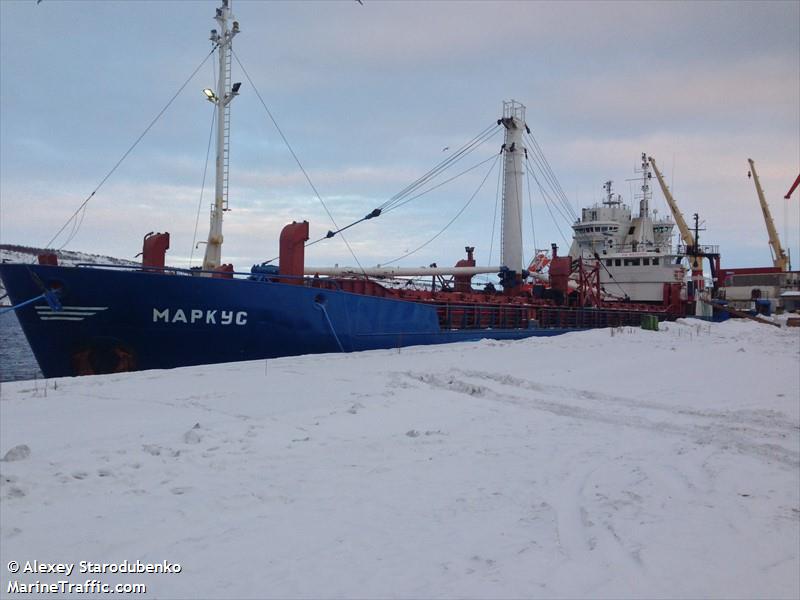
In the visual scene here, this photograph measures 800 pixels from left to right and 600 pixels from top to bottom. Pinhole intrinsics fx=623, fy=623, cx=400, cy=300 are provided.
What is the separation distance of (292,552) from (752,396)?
26.9ft

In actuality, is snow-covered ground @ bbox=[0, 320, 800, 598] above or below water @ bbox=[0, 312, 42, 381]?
above

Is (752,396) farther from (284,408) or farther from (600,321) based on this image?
(600,321)

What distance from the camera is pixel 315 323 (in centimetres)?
1272

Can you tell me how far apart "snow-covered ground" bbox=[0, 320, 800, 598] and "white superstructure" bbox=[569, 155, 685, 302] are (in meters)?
25.3

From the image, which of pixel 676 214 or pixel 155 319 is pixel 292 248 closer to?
pixel 155 319

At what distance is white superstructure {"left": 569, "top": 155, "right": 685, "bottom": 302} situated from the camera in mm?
34875

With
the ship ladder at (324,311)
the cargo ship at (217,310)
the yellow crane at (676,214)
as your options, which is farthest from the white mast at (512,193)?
the yellow crane at (676,214)

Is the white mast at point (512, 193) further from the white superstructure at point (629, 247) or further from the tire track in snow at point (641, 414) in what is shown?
the tire track in snow at point (641, 414)

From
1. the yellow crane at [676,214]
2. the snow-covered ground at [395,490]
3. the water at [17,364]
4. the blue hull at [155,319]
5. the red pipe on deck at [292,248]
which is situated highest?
the yellow crane at [676,214]

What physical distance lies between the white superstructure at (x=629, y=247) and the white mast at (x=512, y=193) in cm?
799

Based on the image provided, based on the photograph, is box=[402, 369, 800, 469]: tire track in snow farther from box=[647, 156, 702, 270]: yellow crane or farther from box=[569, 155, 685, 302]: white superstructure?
box=[647, 156, 702, 270]: yellow crane

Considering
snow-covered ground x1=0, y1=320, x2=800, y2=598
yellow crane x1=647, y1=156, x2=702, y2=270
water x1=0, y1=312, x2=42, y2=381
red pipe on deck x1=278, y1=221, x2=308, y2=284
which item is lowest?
water x1=0, y1=312, x2=42, y2=381

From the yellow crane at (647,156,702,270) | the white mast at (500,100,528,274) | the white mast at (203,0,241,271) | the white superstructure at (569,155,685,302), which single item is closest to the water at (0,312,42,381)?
the white mast at (203,0,241,271)

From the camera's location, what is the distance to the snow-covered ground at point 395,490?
318 cm
